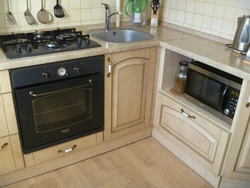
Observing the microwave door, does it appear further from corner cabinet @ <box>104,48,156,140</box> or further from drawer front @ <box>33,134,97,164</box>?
drawer front @ <box>33,134,97,164</box>

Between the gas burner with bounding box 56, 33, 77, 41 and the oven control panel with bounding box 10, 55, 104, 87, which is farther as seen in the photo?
the gas burner with bounding box 56, 33, 77, 41

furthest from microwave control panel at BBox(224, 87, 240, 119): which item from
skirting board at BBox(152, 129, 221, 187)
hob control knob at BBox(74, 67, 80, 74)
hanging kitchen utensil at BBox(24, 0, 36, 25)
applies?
hanging kitchen utensil at BBox(24, 0, 36, 25)

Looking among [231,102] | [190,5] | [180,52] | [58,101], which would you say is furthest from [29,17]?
[231,102]

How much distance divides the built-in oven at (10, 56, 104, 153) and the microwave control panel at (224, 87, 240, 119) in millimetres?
837

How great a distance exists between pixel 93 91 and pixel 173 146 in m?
0.83

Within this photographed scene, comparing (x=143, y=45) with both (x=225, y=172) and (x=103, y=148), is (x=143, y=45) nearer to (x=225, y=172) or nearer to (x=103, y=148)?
(x=103, y=148)

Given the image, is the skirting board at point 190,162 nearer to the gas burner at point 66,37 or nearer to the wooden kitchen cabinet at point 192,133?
the wooden kitchen cabinet at point 192,133

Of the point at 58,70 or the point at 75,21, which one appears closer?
the point at 58,70

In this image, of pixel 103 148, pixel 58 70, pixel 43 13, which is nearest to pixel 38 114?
pixel 58 70

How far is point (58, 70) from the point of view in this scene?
5.61 ft

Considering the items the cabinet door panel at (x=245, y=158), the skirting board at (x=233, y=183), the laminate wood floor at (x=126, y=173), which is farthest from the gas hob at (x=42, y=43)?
the skirting board at (x=233, y=183)

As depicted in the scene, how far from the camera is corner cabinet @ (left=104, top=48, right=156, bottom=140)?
1.96 metres

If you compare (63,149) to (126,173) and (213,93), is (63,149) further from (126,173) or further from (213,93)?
(213,93)

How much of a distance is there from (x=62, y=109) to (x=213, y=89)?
1.02 meters
